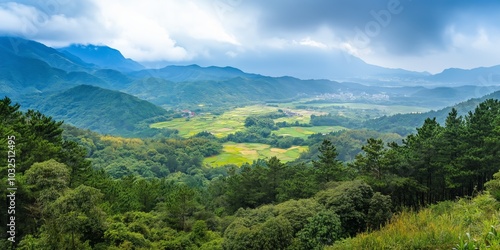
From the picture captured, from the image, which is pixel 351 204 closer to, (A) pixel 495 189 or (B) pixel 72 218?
(A) pixel 495 189

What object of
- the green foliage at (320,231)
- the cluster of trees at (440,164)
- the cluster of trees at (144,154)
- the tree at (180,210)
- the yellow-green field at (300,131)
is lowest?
the cluster of trees at (144,154)

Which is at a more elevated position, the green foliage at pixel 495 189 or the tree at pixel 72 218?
the green foliage at pixel 495 189

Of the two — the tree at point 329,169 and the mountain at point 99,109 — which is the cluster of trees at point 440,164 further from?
the mountain at point 99,109

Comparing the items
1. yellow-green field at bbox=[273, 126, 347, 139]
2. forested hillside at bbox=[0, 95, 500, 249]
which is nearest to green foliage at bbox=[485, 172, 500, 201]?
forested hillside at bbox=[0, 95, 500, 249]

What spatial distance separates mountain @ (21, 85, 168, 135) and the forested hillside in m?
115

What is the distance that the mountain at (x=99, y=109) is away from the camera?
474ft

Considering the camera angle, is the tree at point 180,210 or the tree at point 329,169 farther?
the tree at point 329,169

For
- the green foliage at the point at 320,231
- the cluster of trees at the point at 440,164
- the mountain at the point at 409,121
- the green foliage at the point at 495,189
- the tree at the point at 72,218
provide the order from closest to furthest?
the green foliage at the point at 495,189, the tree at the point at 72,218, the green foliage at the point at 320,231, the cluster of trees at the point at 440,164, the mountain at the point at 409,121

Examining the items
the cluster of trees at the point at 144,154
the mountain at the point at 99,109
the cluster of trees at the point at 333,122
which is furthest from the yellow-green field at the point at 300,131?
the mountain at the point at 99,109

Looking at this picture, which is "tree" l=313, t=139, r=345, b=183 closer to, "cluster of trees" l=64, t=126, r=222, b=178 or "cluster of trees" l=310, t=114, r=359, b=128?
"cluster of trees" l=64, t=126, r=222, b=178

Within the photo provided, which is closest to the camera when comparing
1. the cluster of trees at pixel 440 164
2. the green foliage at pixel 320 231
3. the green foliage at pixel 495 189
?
the green foliage at pixel 495 189

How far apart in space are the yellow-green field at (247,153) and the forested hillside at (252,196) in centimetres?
4390

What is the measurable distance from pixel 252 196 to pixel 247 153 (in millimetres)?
57277

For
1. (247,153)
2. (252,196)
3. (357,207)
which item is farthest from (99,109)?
(357,207)
